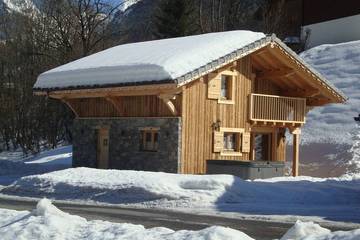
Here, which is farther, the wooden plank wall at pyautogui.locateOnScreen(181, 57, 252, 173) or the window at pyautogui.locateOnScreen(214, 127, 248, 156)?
the window at pyautogui.locateOnScreen(214, 127, 248, 156)

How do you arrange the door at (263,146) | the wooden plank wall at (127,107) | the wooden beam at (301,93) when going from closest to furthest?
1. the wooden plank wall at (127,107)
2. the wooden beam at (301,93)
3. the door at (263,146)

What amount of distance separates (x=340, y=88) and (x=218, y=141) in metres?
19.7

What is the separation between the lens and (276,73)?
29.6m

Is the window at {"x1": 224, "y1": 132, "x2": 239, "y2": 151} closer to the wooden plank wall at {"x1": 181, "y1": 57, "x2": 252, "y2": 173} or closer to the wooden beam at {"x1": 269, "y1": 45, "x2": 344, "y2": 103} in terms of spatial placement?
the wooden plank wall at {"x1": 181, "y1": 57, "x2": 252, "y2": 173}

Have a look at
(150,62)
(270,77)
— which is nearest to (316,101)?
(270,77)

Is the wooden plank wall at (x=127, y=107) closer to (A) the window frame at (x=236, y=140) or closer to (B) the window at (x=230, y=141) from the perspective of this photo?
(A) the window frame at (x=236, y=140)

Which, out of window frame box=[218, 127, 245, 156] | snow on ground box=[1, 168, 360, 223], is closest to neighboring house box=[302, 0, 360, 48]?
window frame box=[218, 127, 245, 156]

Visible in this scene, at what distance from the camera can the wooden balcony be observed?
28.7 metres

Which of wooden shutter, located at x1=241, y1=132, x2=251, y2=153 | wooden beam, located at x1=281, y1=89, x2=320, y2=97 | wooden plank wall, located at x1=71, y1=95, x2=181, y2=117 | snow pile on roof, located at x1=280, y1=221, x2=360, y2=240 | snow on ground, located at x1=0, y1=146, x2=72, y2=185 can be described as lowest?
snow on ground, located at x1=0, y1=146, x2=72, y2=185

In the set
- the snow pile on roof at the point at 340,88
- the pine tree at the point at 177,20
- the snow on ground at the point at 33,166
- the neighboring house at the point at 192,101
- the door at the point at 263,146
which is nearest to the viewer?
the neighboring house at the point at 192,101

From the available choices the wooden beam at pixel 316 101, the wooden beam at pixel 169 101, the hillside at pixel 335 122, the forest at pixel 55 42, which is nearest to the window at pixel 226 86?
the wooden beam at pixel 169 101

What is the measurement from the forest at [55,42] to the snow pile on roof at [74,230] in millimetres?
40720

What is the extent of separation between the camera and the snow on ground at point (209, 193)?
17.9 m

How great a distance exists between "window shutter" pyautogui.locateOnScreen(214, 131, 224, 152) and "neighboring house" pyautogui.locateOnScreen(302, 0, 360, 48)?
2397 cm
